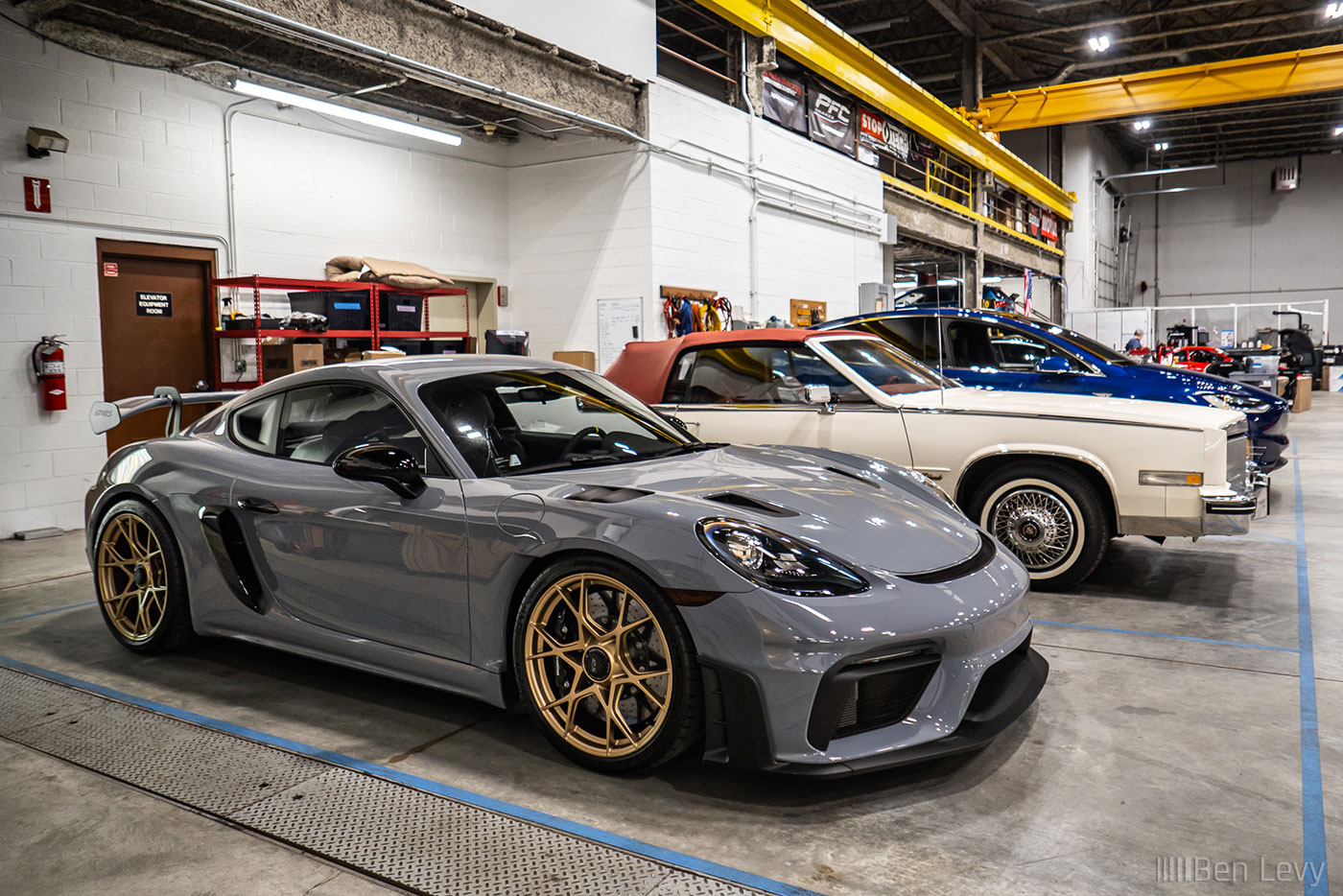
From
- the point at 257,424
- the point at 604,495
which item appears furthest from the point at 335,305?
the point at 604,495

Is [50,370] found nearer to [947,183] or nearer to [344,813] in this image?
[344,813]

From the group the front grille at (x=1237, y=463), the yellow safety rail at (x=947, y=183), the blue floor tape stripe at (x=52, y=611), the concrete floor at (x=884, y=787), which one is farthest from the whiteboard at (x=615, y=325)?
the yellow safety rail at (x=947, y=183)

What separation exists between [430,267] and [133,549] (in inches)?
263

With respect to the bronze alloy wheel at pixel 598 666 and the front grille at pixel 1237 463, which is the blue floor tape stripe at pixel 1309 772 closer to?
the front grille at pixel 1237 463

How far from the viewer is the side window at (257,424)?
3.72 metres

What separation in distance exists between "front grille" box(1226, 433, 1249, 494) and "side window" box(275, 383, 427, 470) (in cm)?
387

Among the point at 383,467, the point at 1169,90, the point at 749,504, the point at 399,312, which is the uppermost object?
the point at 1169,90

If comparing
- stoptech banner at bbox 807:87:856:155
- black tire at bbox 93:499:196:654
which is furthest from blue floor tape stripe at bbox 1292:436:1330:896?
stoptech banner at bbox 807:87:856:155

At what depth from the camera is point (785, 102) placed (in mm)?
13086

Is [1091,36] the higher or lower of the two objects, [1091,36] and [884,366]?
the higher

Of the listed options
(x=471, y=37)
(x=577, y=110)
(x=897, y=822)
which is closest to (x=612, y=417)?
(x=897, y=822)

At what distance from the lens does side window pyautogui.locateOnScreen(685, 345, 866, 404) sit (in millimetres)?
5539

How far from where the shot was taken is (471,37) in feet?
26.9

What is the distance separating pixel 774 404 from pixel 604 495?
2881mm
